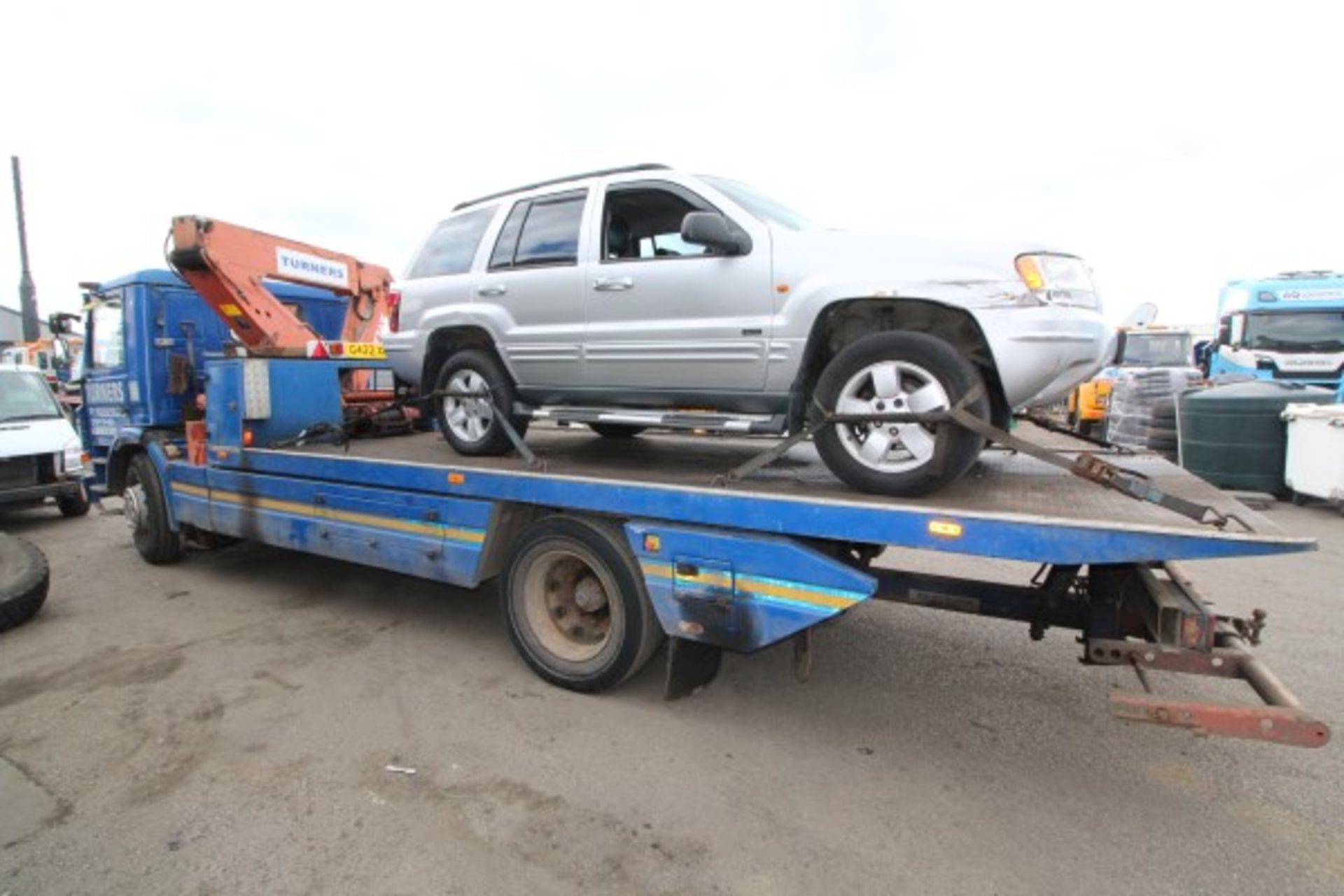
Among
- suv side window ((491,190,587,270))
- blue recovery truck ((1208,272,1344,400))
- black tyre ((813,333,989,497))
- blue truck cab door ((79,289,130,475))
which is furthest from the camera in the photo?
blue recovery truck ((1208,272,1344,400))

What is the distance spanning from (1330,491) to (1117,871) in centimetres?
855

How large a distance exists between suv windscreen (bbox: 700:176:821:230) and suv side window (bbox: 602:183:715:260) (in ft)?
0.58

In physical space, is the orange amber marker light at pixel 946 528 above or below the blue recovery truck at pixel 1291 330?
below

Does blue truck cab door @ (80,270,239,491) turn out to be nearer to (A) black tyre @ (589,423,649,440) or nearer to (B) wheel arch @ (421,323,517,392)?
(B) wheel arch @ (421,323,517,392)

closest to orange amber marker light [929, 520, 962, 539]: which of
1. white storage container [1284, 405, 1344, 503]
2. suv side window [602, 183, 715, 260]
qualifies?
suv side window [602, 183, 715, 260]

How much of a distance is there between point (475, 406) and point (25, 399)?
25.8ft

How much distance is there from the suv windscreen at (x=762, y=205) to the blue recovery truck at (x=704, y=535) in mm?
1232

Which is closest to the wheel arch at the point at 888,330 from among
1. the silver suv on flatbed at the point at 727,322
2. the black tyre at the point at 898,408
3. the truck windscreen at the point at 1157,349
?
the silver suv on flatbed at the point at 727,322

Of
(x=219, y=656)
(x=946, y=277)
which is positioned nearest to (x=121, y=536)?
(x=219, y=656)

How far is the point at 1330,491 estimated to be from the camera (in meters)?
8.65

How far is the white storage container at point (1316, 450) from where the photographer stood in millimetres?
8555

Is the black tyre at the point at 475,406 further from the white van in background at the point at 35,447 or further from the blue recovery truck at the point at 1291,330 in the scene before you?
the blue recovery truck at the point at 1291,330

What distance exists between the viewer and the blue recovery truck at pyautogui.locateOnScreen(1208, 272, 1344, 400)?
45.7ft

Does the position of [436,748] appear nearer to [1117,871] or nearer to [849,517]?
[849,517]
